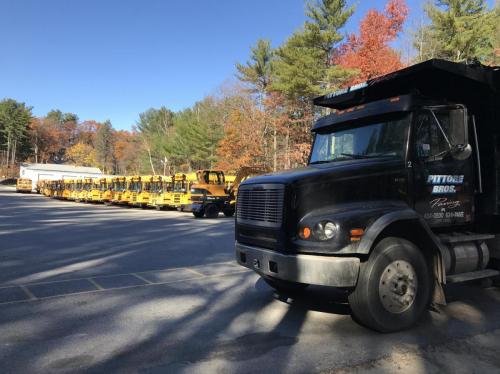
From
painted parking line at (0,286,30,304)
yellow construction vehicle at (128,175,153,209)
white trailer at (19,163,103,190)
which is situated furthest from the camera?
white trailer at (19,163,103,190)

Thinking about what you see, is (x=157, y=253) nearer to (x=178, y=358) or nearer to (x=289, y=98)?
(x=178, y=358)

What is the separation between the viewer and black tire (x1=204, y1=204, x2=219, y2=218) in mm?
22938

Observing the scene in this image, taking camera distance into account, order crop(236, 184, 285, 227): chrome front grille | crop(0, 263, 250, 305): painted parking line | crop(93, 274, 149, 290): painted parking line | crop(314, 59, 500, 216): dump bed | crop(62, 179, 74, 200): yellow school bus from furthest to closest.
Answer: crop(62, 179, 74, 200): yellow school bus
crop(93, 274, 149, 290): painted parking line
crop(0, 263, 250, 305): painted parking line
crop(314, 59, 500, 216): dump bed
crop(236, 184, 285, 227): chrome front grille

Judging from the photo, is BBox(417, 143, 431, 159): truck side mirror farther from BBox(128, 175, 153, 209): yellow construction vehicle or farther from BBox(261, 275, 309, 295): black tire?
BBox(128, 175, 153, 209): yellow construction vehicle

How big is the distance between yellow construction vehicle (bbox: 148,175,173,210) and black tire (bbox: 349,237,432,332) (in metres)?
26.8

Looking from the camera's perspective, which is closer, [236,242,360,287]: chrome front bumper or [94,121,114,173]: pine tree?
[236,242,360,287]: chrome front bumper

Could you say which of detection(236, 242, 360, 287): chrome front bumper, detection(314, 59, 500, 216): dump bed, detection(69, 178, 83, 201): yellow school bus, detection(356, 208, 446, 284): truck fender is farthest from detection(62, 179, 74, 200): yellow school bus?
detection(356, 208, 446, 284): truck fender

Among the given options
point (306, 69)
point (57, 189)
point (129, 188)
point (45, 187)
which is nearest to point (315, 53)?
point (306, 69)

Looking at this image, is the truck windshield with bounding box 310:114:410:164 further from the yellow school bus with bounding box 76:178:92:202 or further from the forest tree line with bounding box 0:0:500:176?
the yellow school bus with bounding box 76:178:92:202

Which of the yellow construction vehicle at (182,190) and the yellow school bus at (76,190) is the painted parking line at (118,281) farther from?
the yellow school bus at (76,190)

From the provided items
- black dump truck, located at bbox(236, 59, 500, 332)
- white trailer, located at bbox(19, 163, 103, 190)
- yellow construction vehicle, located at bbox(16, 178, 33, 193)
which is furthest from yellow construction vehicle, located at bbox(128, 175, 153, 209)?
white trailer, located at bbox(19, 163, 103, 190)

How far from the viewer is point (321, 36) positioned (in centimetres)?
3512

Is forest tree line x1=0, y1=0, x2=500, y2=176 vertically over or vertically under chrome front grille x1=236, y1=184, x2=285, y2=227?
over

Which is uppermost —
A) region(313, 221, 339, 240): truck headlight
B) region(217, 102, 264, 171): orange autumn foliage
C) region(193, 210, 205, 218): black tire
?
region(217, 102, 264, 171): orange autumn foliage
